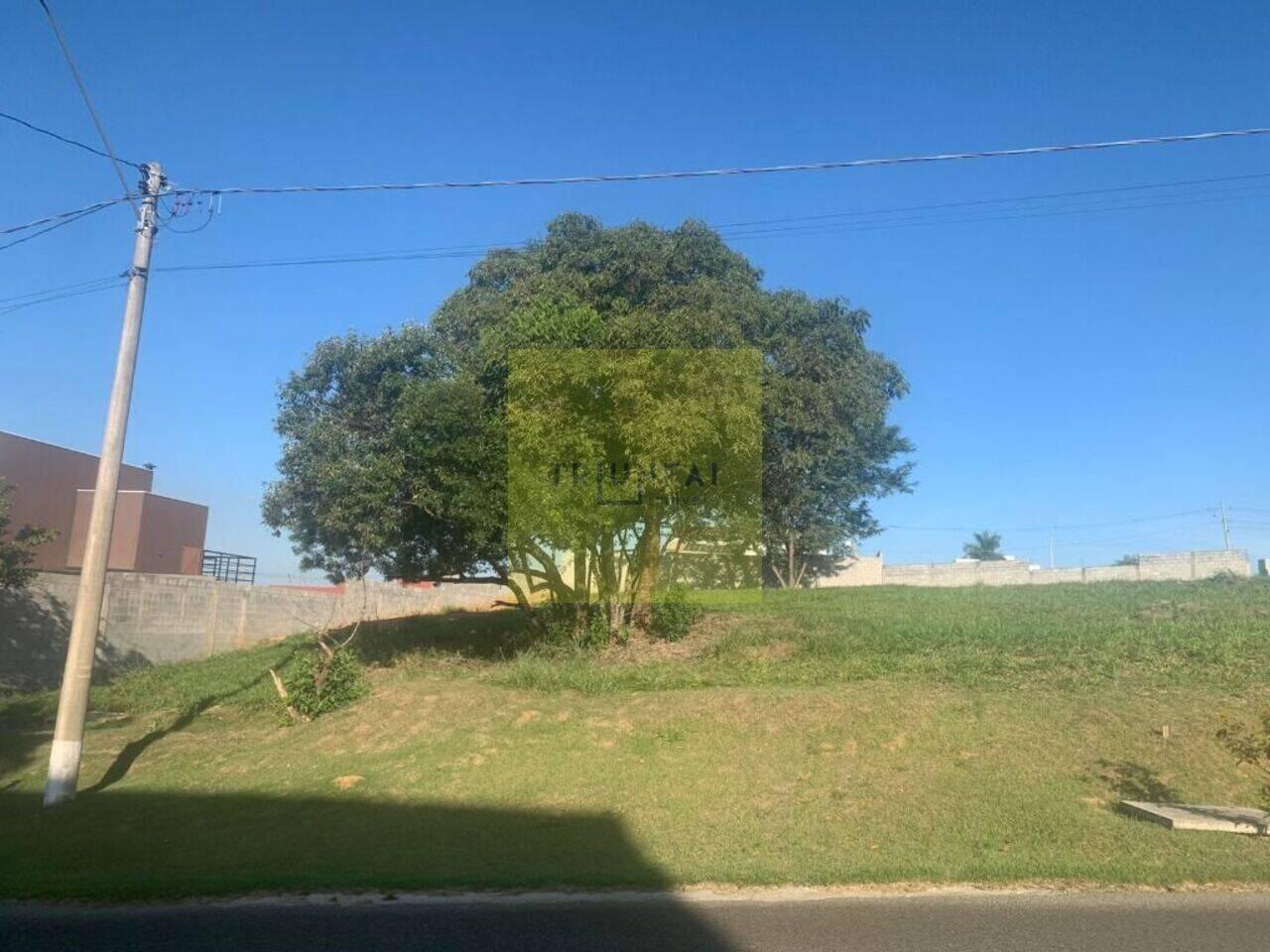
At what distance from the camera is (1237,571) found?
110 feet

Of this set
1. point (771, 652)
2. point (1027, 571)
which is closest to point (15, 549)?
point (771, 652)

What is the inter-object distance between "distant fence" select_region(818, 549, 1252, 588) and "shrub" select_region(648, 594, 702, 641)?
1822cm

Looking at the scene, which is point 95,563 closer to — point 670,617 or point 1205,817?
point 670,617

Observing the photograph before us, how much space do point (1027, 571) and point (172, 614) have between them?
2965 cm

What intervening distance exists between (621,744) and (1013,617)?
974 cm

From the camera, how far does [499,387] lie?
15906mm

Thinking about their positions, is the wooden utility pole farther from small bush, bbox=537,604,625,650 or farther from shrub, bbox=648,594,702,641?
shrub, bbox=648,594,702,641

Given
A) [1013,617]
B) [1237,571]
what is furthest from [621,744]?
[1237,571]

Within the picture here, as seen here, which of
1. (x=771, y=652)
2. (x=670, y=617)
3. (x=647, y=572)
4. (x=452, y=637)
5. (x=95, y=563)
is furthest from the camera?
(x=452, y=637)

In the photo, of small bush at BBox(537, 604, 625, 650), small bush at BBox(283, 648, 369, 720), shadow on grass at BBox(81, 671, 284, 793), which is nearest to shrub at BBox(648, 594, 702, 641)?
small bush at BBox(537, 604, 625, 650)

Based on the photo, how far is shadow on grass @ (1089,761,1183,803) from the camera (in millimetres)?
9922

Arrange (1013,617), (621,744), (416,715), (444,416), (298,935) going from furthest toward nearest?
(1013,617) → (444,416) → (416,715) → (621,744) → (298,935)

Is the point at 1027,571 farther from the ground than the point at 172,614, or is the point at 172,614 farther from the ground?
the point at 1027,571

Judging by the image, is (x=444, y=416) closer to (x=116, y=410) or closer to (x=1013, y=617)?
(x=116, y=410)
